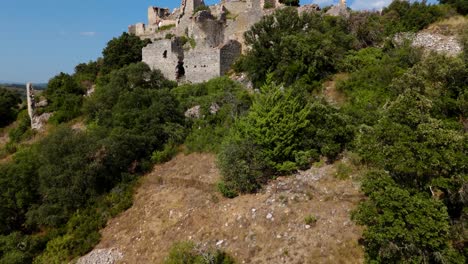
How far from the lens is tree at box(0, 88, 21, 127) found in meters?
30.1


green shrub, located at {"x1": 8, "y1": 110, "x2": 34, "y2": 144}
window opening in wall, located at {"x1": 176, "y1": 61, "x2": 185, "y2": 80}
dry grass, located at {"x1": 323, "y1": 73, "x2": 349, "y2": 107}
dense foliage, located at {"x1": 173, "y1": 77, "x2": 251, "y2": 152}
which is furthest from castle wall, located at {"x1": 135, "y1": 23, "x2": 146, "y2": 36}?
dry grass, located at {"x1": 323, "y1": 73, "x2": 349, "y2": 107}

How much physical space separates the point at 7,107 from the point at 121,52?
11.3 meters

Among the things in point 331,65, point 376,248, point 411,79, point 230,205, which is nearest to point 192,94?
point 331,65

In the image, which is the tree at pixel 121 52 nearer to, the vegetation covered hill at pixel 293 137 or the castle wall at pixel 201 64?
the vegetation covered hill at pixel 293 137

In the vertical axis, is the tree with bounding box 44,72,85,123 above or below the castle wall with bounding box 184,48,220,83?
below

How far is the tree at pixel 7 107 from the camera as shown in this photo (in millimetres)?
30062

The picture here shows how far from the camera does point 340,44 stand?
19.2m

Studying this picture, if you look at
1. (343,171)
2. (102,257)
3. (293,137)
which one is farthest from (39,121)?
(343,171)

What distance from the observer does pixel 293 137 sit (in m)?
12.8

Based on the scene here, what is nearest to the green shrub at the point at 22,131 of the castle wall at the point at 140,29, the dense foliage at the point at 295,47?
the castle wall at the point at 140,29

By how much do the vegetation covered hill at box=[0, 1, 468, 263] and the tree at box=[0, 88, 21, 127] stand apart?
23.9 feet

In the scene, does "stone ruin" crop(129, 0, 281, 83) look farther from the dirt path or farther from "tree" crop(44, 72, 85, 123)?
the dirt path

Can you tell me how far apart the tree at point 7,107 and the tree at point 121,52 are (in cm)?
923

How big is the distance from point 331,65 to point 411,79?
28.0 ft
